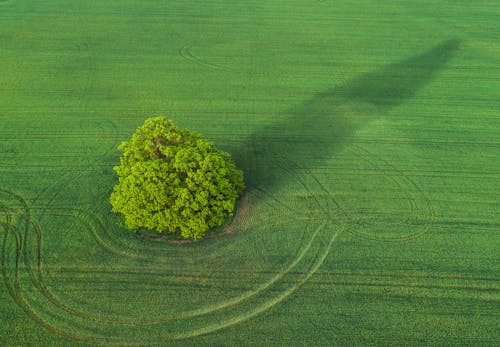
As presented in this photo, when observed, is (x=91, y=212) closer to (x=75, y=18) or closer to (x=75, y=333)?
(x=75, y=333)

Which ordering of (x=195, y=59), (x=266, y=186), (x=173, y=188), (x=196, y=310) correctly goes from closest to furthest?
1. (x=196, y=310)
2. (x=173, y=188)
3. (x=266, y=186)
4. (x=195, y=59)

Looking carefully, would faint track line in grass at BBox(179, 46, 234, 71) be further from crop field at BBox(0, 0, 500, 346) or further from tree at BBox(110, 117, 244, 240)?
tree at BBox(110, 117, 244, 240)

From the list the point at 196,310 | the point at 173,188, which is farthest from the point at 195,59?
the point at 196,310

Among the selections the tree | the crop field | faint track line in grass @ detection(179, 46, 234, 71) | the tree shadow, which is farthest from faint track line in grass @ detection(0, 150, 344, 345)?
faint track line in grass @ detection(179, 46, 234, 71)

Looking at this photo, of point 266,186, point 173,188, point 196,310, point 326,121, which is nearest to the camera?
point 196,310

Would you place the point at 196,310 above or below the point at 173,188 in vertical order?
below

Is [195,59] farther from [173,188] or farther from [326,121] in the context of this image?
[173,188]

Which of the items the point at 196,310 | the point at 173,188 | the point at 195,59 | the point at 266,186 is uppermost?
the point at 195,59
